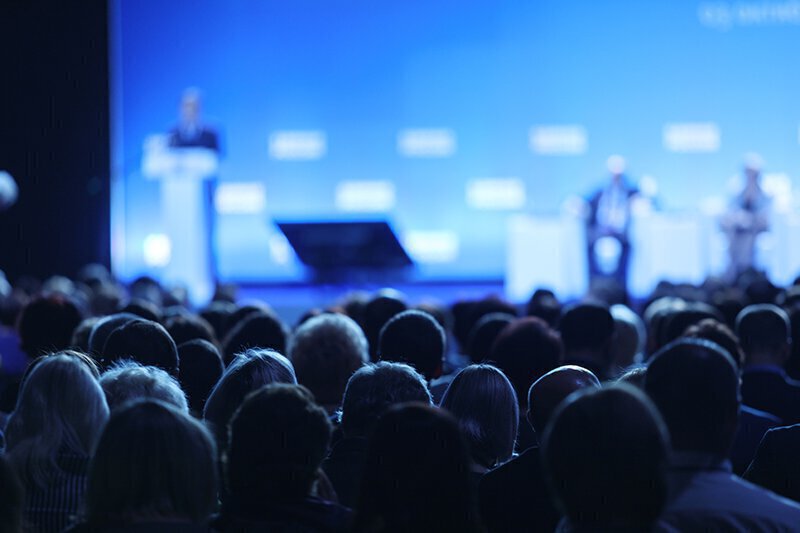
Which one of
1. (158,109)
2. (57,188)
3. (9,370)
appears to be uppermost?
(158,109)

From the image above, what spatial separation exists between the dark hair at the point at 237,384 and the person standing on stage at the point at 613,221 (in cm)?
897

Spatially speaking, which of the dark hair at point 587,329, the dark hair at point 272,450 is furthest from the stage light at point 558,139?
the dark hair at point 272,450

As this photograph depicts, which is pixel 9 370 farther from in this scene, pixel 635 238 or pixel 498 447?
pixel 635 238

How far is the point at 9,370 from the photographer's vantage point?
560cm

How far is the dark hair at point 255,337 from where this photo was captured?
4363 millimetres

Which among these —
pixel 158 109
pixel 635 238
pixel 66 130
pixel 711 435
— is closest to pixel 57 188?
pixel 66 130

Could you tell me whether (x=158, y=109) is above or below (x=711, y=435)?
above

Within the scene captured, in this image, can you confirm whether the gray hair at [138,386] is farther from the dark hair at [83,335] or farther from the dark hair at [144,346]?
the dark hair at [83,335]

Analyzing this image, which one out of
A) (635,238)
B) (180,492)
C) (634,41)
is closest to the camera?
(180,492)

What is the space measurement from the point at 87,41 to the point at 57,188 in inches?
71.6

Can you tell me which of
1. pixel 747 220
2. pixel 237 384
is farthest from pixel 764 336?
pixel 747 220

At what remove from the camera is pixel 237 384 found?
Answer: 2832 millimetres

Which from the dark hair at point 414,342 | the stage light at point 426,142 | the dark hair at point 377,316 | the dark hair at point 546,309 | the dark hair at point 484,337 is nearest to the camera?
the dark hair at point 414,342

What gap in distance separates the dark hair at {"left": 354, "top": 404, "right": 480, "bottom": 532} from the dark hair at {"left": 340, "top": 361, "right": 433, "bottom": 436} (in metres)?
0.87
